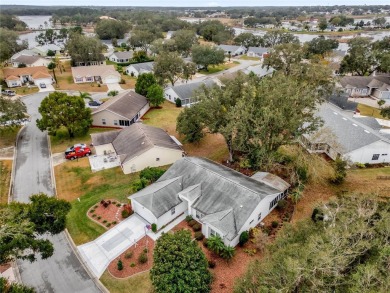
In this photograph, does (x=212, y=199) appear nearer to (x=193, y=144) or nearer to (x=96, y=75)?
(x=193, y=144)

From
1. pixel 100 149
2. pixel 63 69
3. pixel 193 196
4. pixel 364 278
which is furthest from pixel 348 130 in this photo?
pixel 63 69

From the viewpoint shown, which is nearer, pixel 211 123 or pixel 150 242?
pixel 150 242

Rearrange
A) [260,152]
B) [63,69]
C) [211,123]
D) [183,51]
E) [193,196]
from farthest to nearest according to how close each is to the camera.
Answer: [183,51], [63,69], [211,123], [260,152], [193,196]

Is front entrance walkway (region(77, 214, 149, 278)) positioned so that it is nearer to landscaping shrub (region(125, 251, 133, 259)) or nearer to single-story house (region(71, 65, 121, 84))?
landscaping shrub (region(125, 251, 133, 259))

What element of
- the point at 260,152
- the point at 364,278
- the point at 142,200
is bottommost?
the point at 142,200

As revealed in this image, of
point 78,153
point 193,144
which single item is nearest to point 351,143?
point 193,144

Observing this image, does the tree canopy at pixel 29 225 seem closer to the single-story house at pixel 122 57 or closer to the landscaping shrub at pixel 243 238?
the landscaping shrub at pixel 243 238

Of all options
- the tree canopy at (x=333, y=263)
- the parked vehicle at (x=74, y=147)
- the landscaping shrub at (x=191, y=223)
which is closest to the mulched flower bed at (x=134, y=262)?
the landscaping shrub at (x=191, y=223)

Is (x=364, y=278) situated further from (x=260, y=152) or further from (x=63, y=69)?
(x=63, y=69)
